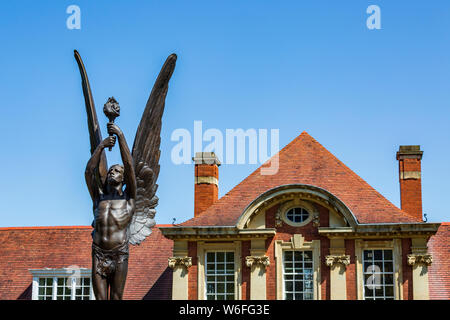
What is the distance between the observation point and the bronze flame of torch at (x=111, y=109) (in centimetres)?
1053

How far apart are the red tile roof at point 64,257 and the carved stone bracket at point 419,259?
8593 mm

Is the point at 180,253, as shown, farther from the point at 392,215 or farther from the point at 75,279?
the point at 392,215

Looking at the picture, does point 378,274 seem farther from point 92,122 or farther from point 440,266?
point 92,122

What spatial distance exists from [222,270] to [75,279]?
573 centimetres

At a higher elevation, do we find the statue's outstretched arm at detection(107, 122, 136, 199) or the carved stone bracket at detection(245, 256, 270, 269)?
the carved stone bracket at detection(245, 256, 270, 269)

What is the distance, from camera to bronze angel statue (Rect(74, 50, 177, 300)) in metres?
10.2

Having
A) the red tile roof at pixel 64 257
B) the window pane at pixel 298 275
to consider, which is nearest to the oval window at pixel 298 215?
the window pane at pixel 298 275

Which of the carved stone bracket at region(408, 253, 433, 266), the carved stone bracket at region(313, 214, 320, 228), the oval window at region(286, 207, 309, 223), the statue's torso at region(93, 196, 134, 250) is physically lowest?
the statue's torso at region(93, 196, 134, 250)

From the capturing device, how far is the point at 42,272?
29797 mm

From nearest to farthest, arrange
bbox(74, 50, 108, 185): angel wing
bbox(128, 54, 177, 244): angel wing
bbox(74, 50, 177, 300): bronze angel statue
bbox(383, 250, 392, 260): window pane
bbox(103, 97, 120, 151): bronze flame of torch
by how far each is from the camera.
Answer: bbox(74, 50, 177, 300): bronze angel statue
bbox(103, 97, 120, 151): bronze flame of torch
bbox(74, 50, 108, 185): angel wing
bbox(128, 54, 177, 244): angel wing
bbox(383, 250, 392, 260): window pane

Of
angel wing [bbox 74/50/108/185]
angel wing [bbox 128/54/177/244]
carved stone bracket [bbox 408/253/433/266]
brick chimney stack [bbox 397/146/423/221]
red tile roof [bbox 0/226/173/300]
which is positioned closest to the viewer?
angel wing [bbox 74/50/108/185]

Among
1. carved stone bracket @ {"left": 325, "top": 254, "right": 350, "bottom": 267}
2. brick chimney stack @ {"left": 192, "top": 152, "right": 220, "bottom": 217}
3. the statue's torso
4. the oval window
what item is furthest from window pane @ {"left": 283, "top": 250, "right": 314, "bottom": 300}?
the statue's torso

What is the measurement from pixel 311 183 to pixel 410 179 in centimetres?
448

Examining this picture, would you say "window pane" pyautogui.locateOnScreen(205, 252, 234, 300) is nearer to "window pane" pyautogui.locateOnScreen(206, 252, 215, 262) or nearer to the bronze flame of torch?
"window pane" pyautogui.locateOnScreen(206, 252, 215, 262)
